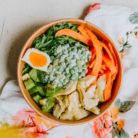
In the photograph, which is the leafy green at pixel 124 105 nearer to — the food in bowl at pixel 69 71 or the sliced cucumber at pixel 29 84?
the food in bowl at pixel 69 71

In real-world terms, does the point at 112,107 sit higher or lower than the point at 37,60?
lower

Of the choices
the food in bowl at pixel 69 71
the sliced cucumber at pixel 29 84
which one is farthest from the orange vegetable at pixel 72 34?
the sliced cucumber at pixel 29 84

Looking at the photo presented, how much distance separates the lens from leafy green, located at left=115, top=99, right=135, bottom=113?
0.81 meters

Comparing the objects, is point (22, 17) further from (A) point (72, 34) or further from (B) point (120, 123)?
(B) point (120, 123)

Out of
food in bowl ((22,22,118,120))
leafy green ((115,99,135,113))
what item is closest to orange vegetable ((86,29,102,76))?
food in bowl ((22,22,118,120))

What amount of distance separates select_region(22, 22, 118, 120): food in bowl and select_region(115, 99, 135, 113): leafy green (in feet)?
0.19

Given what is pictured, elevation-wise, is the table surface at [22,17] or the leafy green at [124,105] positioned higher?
the table surface at [22,17]

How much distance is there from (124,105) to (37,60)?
21cm

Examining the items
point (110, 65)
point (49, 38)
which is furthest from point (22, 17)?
point (110, 65)

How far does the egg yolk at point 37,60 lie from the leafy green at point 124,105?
0.19m

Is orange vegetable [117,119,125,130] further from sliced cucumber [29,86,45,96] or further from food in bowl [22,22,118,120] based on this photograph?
sliced cucumber [29,86,45,96]

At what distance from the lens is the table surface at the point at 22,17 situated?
845 millimetres

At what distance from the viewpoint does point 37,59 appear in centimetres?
75

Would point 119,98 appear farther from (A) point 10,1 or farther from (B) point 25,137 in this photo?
(A) point 10,1
